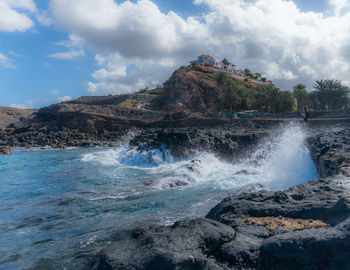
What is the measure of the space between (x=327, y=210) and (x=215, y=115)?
1696 inches

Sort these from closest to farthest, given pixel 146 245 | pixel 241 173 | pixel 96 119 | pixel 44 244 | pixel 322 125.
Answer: pixel 146 245, pixel 44 244, pixel 241 173, pixel 322 125, pixel 96 119

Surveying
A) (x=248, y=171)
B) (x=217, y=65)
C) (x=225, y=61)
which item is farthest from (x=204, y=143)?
(x=225, y=61)

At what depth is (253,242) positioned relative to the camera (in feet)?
10.4

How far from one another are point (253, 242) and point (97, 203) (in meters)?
6.50

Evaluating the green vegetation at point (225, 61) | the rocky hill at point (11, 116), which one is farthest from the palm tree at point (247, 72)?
the rocky hill at point (11, 116)

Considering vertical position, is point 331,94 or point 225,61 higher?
point 225,61

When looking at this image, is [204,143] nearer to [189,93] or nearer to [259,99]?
[259,99]

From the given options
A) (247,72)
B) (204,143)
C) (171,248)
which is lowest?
(204,143)

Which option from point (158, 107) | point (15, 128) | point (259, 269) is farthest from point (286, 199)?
point (158, 107)

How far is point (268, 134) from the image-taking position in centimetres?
2033

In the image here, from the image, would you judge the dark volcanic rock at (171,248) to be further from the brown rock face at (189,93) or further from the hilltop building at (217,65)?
the hilltop building at (217,65)

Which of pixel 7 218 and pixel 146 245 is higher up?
pixel 146 245

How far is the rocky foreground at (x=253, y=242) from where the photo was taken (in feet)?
8.92

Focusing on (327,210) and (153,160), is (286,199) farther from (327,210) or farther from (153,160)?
(153,160)
